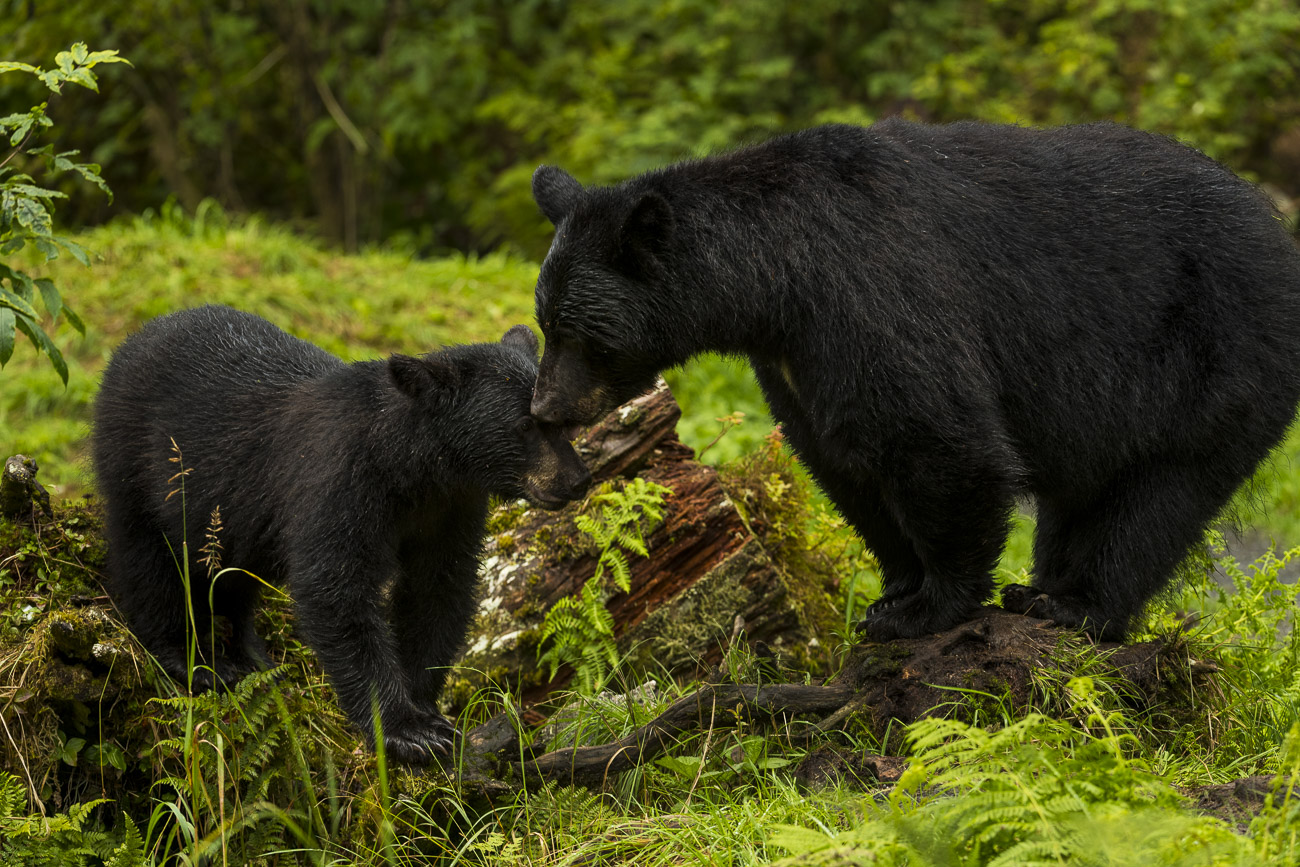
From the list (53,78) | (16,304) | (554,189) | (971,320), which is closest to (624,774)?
(971,320)

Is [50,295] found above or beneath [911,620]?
above

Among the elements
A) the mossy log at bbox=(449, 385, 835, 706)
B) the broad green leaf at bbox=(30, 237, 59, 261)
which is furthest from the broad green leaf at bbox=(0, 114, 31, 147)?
the mossy log at bbox=(449, 385, 835, 706)

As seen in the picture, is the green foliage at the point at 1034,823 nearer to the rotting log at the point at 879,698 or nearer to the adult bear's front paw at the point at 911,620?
the rotting log at the point at 879,698

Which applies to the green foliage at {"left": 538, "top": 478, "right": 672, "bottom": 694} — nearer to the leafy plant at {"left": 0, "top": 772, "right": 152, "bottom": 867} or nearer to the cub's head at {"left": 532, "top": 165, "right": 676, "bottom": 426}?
the cub's head at {"left": 532, "top": 165, "right": 676, "bottom": 426}

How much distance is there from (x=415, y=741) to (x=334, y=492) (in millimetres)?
884

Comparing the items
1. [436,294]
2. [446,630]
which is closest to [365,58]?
[436,294]

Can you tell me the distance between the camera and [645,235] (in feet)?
13.6

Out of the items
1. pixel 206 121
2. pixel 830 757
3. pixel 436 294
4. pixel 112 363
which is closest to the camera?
pixel 830 757

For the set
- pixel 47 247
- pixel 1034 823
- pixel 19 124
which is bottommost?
pixel 1034 823

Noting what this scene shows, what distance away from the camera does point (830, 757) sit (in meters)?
4.08

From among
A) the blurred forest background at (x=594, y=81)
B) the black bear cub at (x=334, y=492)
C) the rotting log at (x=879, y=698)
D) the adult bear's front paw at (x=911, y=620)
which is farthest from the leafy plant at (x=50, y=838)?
the blurred forest background at (x=594, y=81)

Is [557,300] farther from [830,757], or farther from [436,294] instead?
[436,294]

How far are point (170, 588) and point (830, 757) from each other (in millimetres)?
2455

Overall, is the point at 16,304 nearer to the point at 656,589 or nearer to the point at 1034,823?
the point at 656,589
